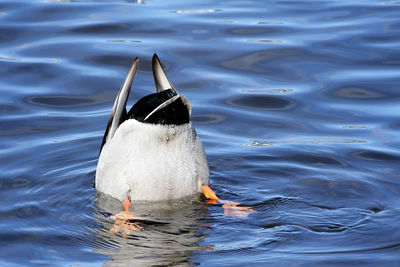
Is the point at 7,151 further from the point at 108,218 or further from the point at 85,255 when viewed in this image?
the point at 85,255

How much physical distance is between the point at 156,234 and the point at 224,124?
9.01 feet

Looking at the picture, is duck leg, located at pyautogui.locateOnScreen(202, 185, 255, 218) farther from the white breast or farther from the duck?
the white breast

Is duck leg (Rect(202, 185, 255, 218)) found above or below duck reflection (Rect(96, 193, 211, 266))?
above

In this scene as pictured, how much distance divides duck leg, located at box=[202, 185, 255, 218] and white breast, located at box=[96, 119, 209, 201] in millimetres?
127

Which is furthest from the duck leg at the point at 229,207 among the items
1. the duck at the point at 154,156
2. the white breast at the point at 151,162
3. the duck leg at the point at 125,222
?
the duck leg at the point at 125,222

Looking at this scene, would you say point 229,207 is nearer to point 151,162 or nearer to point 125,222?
point 151,162

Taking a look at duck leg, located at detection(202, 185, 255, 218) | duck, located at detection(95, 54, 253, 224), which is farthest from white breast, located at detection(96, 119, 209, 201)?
duck leg, located at detection(202, 185, 255, 218)

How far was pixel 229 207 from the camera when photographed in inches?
225

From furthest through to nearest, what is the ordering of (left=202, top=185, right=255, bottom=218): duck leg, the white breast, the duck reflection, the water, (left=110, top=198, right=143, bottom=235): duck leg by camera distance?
the white breast
(left=202, top=185, right=255, bottom=218): duck leg
(left=110, top=198, right=143, bottom=235): duck leg
the water
the duck reflection

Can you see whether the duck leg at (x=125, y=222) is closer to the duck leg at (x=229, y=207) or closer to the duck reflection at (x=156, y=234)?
the duck reflection at (x=156, y=234)

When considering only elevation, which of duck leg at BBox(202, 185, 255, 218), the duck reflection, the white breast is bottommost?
the duck reflection

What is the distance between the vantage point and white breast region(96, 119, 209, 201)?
18.7 feet

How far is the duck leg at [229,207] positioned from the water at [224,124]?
8cm

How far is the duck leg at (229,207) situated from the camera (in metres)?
5.59
